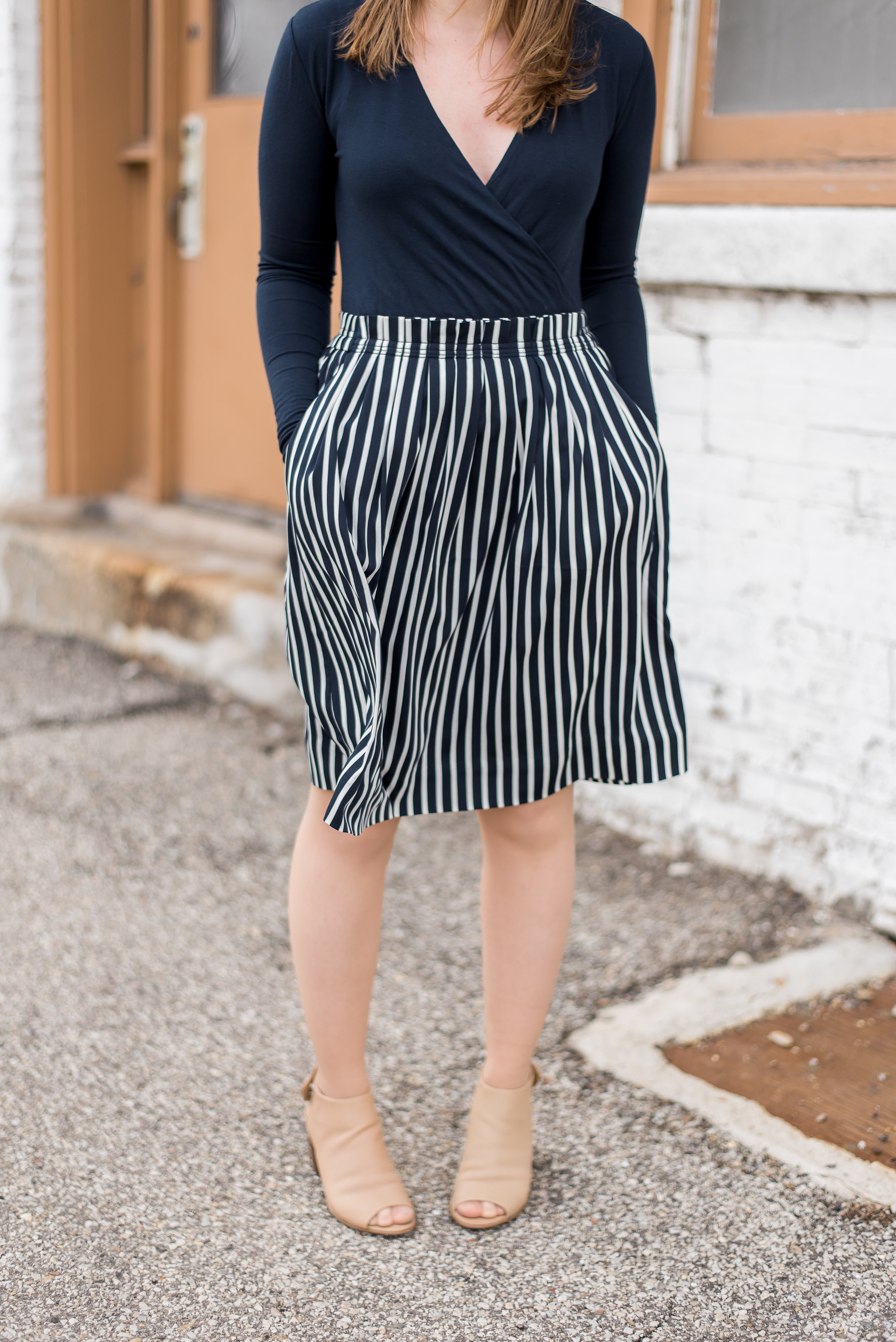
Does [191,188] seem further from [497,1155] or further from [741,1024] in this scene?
[497,1155]

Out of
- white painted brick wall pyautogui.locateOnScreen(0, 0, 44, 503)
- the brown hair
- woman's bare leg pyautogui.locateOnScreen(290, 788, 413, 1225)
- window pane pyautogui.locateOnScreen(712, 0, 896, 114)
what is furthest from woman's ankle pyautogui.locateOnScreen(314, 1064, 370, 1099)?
white painted brick wall pyautogui.locateOnScreen(0, 0, 44, 503)

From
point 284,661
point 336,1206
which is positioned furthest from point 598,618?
point 284,661

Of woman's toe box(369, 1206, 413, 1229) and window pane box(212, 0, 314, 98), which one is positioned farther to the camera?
window pane box(212, 0, 314, 98)

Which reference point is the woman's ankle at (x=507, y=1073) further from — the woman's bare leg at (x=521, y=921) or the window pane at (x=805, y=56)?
the window pane at (x=805, y=56)

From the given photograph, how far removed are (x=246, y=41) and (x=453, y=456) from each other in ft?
10.5

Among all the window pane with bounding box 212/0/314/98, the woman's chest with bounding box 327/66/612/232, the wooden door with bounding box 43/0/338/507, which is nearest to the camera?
the woman's chest with bounding box 327/66/612/232

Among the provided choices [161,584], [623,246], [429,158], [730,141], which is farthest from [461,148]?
[161,584]

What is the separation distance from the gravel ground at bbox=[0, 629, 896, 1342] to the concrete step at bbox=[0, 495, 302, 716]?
0.76m

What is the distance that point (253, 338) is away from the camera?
4262 millimetres

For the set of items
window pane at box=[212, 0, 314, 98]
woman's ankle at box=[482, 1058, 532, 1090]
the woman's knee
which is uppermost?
window pane at box=[212, 0, 314, 98]

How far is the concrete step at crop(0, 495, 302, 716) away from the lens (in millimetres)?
3908

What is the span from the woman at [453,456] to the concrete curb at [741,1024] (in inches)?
17.1

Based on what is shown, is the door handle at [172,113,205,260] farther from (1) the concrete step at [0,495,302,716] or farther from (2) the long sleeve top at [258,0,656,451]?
(2) the long sleeve top at [258,0,656,451]

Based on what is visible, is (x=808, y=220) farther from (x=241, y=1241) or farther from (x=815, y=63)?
(x=241, y=1241)
